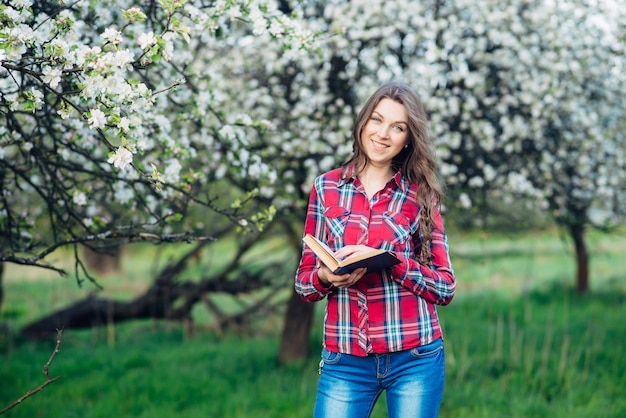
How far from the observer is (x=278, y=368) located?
249 inches

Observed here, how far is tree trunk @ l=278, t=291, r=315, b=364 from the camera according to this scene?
21.0 ft

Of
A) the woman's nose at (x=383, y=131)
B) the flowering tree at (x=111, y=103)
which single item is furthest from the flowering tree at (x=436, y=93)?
the woman's nose at (x=383, y=131)

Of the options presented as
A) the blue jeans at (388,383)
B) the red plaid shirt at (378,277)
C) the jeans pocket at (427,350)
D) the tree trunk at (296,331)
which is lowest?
the tree trunk at (296,331)

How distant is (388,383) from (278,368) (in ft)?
12.8

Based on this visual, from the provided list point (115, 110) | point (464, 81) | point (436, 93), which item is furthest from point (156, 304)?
point (115, 110)

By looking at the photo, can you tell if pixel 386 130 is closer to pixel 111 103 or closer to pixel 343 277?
pixel 343 277

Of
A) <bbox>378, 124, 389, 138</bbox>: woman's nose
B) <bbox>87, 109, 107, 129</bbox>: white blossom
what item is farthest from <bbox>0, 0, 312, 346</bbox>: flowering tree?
<bbox>378, 124, 389, 138</bbox>: woman's nose

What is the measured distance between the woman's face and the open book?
0.52m

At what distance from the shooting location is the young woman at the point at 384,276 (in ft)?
8.31

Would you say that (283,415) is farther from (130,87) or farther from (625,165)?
(625,165)

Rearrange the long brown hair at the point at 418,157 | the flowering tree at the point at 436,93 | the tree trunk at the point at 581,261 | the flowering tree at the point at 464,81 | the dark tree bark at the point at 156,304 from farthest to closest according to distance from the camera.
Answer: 1. the tree trunk at the point at 581,261
2. the dark tree bark at the point at 156,304
3. the flowering tree at the point at 464,81
4. the flowering tree at the point at 436,93
5. the long brown hair at the point at 418,157

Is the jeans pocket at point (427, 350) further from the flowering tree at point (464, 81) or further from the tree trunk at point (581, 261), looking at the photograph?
the tree trunk at point (581, 261)

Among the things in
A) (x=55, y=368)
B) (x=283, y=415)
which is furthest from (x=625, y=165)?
(x=55, y=368)

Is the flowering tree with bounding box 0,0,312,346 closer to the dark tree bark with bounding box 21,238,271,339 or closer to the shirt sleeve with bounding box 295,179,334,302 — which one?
the shirt sleeve with bounding box 295,179,334,302
